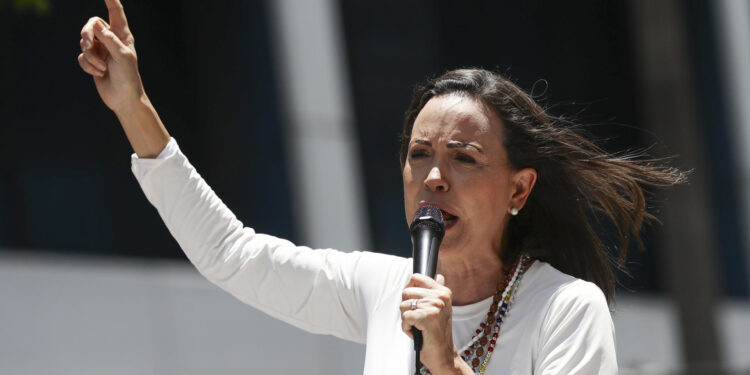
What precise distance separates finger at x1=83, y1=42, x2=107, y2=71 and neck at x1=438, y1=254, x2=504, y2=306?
0.95m

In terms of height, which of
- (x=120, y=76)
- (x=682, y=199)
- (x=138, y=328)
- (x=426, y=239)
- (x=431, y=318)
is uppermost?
(x=120, y=76)

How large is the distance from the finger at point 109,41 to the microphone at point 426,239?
801mm

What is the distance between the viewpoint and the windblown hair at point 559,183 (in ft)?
8.86

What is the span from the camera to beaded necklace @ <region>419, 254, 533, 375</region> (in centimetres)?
251

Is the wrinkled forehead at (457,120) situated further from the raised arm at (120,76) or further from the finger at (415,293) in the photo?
the raised arm at (120,76)

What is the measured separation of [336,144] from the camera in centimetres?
906

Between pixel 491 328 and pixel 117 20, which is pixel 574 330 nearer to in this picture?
pixel 491 328

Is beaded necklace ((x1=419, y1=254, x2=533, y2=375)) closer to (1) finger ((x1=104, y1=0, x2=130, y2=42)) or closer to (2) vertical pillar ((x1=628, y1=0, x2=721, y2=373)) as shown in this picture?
(1) finger ((x1=104, y1=0, x2=130, y2=42))

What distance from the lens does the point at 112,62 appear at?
8.21 ft

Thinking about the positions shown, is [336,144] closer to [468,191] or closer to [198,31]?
[198,31]

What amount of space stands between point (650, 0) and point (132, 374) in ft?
15.6

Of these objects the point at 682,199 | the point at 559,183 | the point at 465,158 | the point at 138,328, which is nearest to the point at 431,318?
the point at 465,158

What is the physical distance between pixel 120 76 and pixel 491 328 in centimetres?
107

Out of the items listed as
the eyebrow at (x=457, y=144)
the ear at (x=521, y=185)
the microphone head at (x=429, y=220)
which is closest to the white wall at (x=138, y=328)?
the ear at (x=521, y=185)
